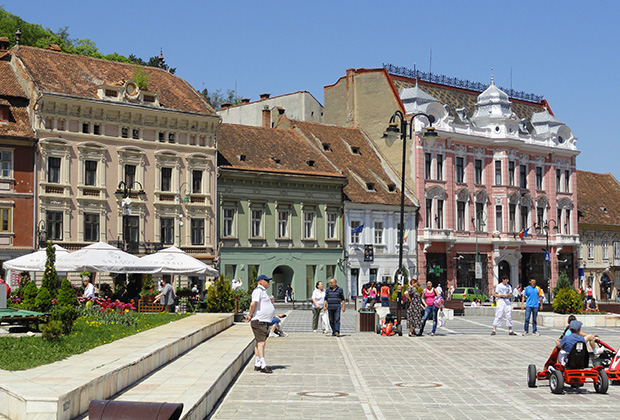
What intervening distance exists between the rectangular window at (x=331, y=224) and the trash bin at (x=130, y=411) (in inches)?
1983

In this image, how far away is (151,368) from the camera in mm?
13203

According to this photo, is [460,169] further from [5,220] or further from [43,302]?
[43,302]

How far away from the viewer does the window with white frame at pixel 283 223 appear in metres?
56.4

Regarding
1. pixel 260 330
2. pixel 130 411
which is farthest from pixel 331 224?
pixel 130 411

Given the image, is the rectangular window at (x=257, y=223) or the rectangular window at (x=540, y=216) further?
the rectangular window at (x=540, y=216)

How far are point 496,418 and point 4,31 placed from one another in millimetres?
55546

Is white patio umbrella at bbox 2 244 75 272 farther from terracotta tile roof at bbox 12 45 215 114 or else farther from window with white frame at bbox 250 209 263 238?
window with white frame at bbox 250 209 263 238

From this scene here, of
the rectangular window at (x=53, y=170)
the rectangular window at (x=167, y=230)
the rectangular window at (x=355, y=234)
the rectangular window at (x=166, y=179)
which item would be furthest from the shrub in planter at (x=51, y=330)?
the rectangular window at (x=355, y=234)

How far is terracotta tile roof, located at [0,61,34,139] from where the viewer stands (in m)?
45.2

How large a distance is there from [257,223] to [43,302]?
112 ft

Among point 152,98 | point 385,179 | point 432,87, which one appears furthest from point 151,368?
point 432,87

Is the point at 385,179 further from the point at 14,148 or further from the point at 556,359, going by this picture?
the point at 556,359

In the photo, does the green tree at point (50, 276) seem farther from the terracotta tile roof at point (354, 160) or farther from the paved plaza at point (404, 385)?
the terracotta tile roof at point (354, 160)

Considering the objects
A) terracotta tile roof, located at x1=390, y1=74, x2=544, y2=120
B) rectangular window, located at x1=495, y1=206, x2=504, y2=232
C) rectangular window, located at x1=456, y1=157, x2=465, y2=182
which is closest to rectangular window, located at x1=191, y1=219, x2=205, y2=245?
terracotta tile roof, located at x1=390, y1=74, x2=544, y2=120
